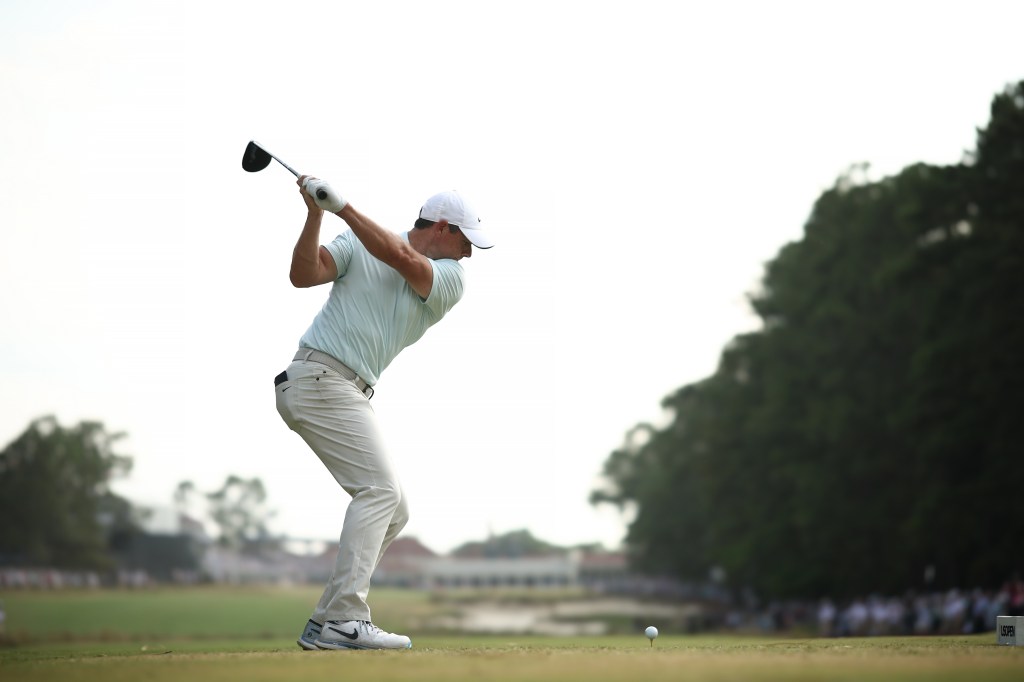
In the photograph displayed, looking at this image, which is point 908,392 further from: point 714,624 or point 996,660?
point 996,660

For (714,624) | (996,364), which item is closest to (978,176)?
(996,364)

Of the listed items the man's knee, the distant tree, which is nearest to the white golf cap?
the man's knee

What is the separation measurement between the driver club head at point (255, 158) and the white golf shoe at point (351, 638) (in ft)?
10.6

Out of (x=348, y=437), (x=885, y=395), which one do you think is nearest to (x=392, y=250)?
(x=348, y=437)

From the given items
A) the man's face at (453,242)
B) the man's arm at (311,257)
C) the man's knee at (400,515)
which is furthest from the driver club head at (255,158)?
the man's knee at (400,515)

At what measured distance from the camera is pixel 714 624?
69.7 m

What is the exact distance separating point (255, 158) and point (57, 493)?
134 meters

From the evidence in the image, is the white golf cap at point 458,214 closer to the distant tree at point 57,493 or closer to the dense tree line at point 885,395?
the dense tree line at point 885,395

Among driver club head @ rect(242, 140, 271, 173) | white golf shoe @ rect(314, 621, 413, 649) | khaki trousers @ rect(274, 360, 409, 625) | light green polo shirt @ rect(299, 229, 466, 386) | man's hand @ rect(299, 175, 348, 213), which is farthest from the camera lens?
driver club head @ rect(242, 140, 271, 173)

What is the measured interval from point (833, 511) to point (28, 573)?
99716mm

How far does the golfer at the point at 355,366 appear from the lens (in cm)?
829

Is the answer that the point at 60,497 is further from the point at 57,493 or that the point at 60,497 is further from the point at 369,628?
the point at 369,628

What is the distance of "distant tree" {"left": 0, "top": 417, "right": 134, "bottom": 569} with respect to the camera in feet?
431

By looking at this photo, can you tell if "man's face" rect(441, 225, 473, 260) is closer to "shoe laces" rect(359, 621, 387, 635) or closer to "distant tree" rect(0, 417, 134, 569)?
"shoe laces" rect(359, 621, 387, 635)
